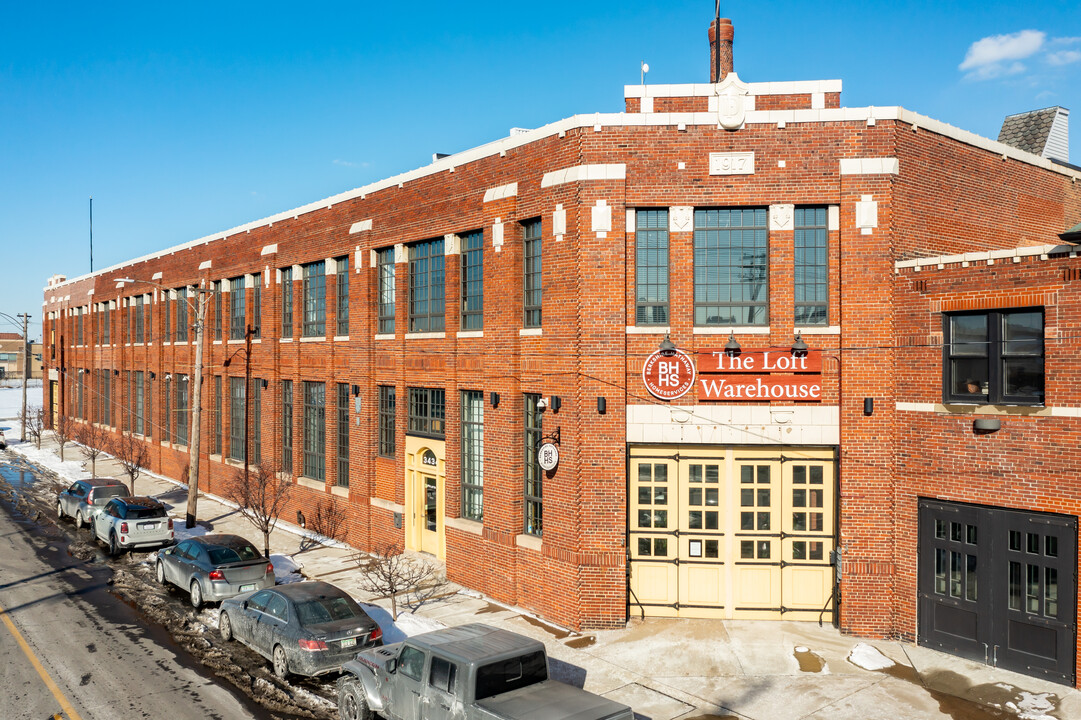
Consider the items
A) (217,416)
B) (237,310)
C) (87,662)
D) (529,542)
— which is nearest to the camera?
(87,662)

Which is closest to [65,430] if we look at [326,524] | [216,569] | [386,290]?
[326,524]

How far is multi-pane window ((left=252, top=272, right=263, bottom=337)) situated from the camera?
31.6 metres

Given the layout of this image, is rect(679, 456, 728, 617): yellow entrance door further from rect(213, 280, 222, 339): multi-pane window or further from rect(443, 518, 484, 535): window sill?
rect(213, 280, 222, 339): multi-pane window

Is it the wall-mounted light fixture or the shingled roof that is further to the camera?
the shingled roof

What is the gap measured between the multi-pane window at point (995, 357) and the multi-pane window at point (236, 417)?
27451mm

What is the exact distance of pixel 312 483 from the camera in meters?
27.6

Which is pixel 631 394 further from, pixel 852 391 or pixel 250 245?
pixel 250 245

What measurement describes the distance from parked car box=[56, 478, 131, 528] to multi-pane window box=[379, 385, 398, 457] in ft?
33.3

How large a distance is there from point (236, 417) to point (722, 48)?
983 inches

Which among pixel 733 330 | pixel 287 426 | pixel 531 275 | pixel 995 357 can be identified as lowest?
pixel 287 426

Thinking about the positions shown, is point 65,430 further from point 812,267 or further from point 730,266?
point 812,267

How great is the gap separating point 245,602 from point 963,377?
1517 cm

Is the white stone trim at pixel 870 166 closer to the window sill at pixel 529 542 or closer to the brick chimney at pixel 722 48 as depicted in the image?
the brick chimney at pixel 722 48

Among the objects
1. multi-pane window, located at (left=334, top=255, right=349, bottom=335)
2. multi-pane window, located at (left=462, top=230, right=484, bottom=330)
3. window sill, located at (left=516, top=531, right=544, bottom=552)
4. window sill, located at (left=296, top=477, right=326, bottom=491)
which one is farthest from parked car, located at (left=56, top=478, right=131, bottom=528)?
window sill, located at (left=516, top=531, right=544, bottom=552)
